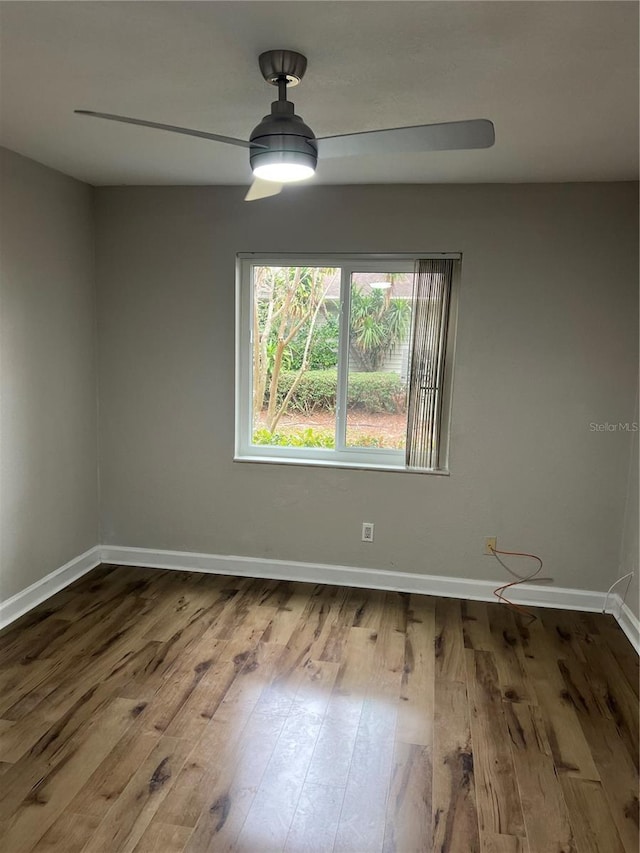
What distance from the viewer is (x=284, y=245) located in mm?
3559

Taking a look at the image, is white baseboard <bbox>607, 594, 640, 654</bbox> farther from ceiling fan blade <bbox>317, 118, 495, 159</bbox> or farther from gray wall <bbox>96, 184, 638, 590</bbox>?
ceiling fan blade <bbox>317, 118, 495, 159</bbox>

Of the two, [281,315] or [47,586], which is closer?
[47,586]

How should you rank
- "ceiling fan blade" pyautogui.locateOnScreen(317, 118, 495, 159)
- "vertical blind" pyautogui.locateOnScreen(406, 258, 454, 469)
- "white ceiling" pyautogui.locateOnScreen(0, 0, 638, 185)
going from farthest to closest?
"vertical blind" pyautogui.locateOnScreen(406, 258, 454, 469) < "ceiling fan blade" pyautogui.locateOnScreen(317, 118, 495, 159) < "white ceiling" pyautogui.locateOnScreen(0, 0, 638, 185)

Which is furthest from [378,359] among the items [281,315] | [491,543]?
[491,543]

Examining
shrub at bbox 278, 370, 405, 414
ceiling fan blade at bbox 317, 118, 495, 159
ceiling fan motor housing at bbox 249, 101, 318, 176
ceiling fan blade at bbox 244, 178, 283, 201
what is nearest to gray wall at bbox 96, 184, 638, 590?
shrub at bbox 278, 370, 405, 414

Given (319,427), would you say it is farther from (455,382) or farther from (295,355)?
(455,382)

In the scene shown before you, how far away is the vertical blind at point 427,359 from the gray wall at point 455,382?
11 cm

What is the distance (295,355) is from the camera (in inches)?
148

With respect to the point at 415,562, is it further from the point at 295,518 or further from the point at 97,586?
the point at 97,586

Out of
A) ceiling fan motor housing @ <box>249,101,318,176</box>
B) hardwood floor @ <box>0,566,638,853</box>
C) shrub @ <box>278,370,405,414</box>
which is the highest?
ceiling fan motor housing @ <box>249,101,318,176</box>

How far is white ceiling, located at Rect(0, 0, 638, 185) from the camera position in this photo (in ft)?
5.26

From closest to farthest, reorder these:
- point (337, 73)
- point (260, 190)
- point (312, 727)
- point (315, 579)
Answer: point (337, 73) → point (312, 727) → point (260, 190) → point (315, 579)

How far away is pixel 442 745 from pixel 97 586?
2.25m

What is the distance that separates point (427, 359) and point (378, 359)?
0.30m
